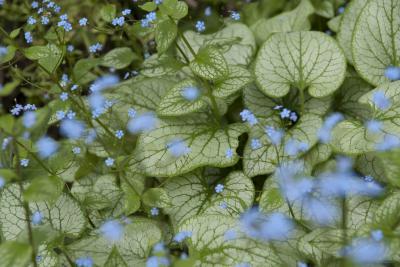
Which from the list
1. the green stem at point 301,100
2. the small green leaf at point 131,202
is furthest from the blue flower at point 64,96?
the green stem at point 301,100

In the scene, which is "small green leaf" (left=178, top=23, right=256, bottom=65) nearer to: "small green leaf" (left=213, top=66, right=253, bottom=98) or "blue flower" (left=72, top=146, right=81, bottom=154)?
"small green leaf" (left=213, top=66, right=253, bottom=98)

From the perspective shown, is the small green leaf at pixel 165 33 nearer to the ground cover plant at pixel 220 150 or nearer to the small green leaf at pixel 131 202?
the ground cover plant at pixel 220 150

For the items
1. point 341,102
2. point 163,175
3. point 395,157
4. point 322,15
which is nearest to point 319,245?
point 395,157

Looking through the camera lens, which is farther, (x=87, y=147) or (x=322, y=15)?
(x=322, y=15)

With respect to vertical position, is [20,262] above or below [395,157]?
below

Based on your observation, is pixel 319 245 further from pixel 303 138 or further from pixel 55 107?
pixel 55 107

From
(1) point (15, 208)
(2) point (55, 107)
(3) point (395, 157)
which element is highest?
(3) point (395, 157)

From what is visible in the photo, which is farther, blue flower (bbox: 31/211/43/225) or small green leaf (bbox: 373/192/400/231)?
blue flower (bbox: 31/211/43/225)

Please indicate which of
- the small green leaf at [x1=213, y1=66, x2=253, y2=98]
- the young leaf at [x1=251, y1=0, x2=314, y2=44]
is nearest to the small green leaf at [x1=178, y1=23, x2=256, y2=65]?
the young leaf at [x1=251, y1=0, x2=314, y2=44]
